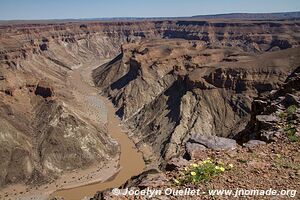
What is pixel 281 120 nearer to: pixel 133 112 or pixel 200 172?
pixel 200 172

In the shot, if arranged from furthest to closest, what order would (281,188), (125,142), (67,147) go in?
(125,142), (67,147), (281,188)

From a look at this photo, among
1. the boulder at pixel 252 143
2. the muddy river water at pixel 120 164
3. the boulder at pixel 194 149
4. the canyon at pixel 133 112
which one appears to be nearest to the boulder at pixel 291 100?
the boulder at pixel 252 143

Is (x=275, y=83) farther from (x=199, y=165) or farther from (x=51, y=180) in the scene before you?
(x=199, y=165)

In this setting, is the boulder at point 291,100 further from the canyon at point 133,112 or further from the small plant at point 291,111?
the canyon at point 133,112

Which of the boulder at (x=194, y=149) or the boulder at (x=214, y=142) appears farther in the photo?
the boulder at (x=214, y=142)

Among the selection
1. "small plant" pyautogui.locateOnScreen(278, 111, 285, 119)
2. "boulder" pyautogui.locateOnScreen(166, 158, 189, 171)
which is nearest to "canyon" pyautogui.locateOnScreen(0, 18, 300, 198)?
"small plant" pyautogui.locateOnScreen(278, 111, 285, 119)

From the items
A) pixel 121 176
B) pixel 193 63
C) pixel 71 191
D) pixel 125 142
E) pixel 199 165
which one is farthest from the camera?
pixel 193 63

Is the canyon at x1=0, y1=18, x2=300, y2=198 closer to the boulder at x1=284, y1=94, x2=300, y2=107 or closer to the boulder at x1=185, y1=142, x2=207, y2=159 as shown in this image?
the boulder at x1=284, y1=94, x2=300, y2=107

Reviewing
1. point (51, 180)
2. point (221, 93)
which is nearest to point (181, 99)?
point (221, 93)
